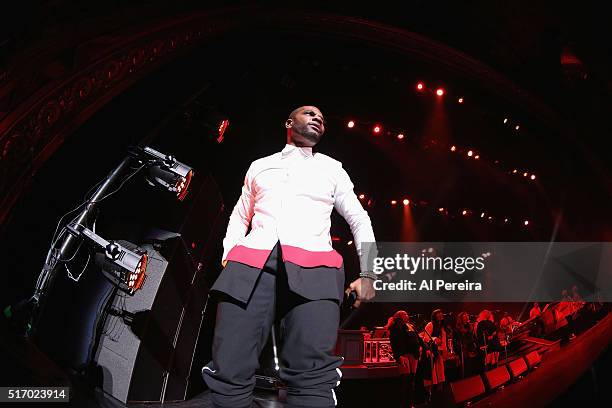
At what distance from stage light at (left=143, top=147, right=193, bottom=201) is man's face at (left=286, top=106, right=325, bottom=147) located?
1195 mm

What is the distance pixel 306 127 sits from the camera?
2.10 m

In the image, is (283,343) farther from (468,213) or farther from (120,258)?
(468,213)

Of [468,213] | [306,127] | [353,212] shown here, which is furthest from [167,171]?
[468,213]

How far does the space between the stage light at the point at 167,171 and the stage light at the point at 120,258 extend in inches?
20.5

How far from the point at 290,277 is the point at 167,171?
1.67 m

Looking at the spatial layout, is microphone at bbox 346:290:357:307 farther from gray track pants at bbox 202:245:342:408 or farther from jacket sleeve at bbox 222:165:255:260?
jacket sleeve at bbox 222:165:255:260

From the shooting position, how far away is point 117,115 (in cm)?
288

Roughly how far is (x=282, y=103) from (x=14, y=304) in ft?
10.3

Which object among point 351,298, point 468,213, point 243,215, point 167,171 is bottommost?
point 351,298

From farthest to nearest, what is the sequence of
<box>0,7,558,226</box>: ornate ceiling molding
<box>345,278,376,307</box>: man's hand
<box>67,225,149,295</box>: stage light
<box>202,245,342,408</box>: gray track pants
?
<box>67,225,149,295</box>: stage light → <box>0,7,558,226</box>: ornate ceiling molding → <box>345,278,376,307</box>: man's hand → <box>202,245,342,408</box>: gray track pants

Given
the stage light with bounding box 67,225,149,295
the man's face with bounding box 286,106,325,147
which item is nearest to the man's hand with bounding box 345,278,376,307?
the man's face with bounding box 286,106,325,147

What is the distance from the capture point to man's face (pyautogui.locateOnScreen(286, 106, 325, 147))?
2.10 meters

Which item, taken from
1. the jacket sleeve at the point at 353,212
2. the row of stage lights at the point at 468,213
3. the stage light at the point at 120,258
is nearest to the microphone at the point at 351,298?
the jacket sleeve at the point at 353,212

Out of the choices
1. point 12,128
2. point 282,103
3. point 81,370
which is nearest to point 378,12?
point 282,103
